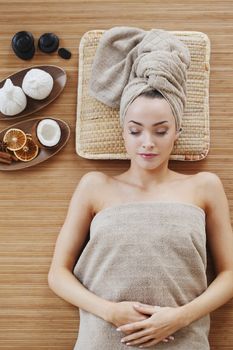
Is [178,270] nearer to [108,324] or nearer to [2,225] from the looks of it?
[108,324]

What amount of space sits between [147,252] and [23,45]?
3.22ft

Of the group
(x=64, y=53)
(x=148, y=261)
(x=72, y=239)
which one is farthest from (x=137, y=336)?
(x=64, y=53)

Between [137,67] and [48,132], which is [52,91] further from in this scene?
[137,67]

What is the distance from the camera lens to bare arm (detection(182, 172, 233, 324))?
73.0 inches

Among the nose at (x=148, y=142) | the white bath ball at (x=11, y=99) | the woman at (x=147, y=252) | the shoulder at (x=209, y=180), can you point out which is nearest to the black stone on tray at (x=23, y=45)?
the white bath ball at (x=11, y=99)

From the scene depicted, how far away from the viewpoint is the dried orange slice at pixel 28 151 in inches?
80.1

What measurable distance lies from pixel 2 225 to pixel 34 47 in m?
0.76

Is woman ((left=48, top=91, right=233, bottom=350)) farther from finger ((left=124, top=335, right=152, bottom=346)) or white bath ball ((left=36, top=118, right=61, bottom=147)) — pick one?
white bath ball ((left=36, top=118, right=61, bottom=147))

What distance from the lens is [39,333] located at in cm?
201

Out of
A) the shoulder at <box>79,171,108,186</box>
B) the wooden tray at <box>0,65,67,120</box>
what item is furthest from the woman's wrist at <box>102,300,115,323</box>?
the wooden tray at <box>0,65,67,120</box>

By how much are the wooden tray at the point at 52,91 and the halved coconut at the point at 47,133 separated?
78 mm

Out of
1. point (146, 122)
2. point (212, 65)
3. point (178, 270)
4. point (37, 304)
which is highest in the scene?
point (212, 65)

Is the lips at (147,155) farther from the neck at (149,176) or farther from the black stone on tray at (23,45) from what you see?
the black stone on tray at (23,45)

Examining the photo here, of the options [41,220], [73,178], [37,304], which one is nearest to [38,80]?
[73,178]
